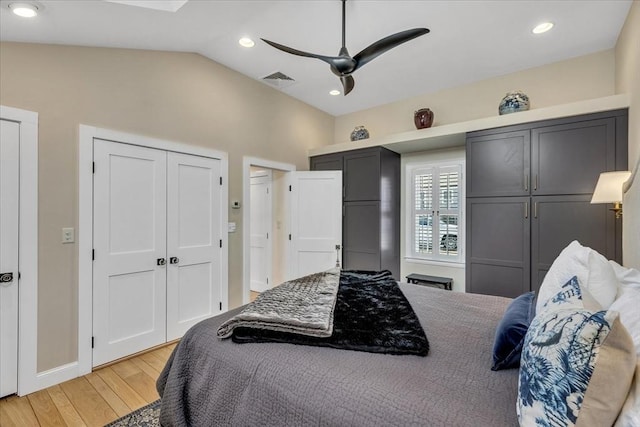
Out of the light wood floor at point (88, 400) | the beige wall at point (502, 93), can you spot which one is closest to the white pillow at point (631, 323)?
the light wood floor at point (88, 400)

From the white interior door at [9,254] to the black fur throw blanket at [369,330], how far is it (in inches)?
77.6

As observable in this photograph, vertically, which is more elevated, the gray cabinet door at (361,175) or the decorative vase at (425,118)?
the decorative vase at (425,118)

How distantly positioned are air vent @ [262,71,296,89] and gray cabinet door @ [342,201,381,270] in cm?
184

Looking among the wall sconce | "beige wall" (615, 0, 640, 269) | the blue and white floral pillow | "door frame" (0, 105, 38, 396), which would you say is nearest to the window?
"beige wall" (615, 0, 640, 269)

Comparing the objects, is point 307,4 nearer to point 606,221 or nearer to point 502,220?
point 502,220

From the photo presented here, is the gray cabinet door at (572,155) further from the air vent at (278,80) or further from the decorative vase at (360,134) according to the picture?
the air vent at (278,80)

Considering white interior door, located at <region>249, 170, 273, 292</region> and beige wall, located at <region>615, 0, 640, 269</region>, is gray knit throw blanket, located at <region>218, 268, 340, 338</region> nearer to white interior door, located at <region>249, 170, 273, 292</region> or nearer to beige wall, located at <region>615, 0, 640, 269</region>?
beige wall, located at <region>615, 0, 640, 269</region>

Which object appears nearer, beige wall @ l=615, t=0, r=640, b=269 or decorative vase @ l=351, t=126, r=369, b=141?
beige wall @ l=615, t=0, r=640, b=269

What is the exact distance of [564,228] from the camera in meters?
2.89

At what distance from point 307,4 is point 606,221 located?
3194 millimetres

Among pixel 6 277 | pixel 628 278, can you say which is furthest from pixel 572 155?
pixel 6 277

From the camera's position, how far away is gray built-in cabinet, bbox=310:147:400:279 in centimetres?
420

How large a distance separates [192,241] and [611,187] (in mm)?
3731

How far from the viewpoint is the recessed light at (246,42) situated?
3045 millimetres
